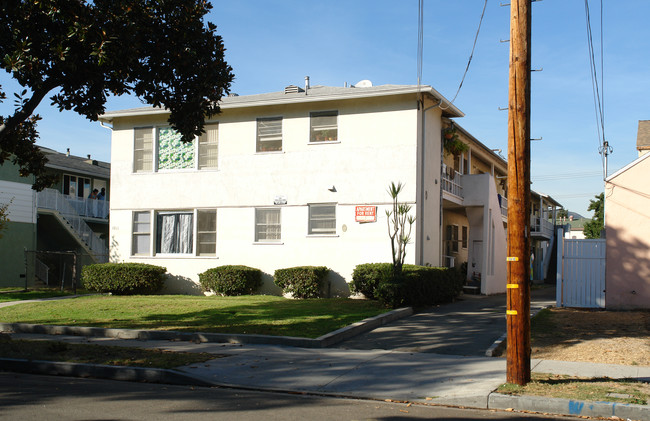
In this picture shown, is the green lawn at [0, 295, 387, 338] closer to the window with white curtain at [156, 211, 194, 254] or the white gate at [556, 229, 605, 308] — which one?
the window with white curtain at [156, 211, 194, 254]

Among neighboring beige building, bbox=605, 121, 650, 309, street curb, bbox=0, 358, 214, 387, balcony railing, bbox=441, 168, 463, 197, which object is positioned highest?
balcony railing, bbox=441, 168, 463, 197

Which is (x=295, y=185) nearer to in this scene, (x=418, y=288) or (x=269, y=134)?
(x=269, y=134)

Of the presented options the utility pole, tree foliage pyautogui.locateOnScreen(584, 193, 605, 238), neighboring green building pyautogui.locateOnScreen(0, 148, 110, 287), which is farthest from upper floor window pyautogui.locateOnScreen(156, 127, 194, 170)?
tree foliage pyautogui.locateOnScreen(584, 193, 605, 238)

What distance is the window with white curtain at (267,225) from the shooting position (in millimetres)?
20734

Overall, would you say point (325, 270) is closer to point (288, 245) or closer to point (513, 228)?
point (288, 245)

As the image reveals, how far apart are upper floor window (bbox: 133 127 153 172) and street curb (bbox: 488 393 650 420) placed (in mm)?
17793

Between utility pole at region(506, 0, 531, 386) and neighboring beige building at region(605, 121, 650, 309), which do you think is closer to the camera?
utility pole at region(506, 0, 531, 386)

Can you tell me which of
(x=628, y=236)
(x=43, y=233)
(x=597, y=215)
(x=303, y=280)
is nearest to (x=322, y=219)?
(x=303, y=280)

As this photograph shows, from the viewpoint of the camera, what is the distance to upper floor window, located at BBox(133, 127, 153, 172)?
22.5m

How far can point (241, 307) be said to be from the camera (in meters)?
16.1

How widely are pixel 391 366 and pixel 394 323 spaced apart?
14.5 ft

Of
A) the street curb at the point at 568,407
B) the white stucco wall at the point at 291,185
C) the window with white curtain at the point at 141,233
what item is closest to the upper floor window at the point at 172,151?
the white stucco wall at the point at 291,185

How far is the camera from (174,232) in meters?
22.1

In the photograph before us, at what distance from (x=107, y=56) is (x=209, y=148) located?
1068cm
